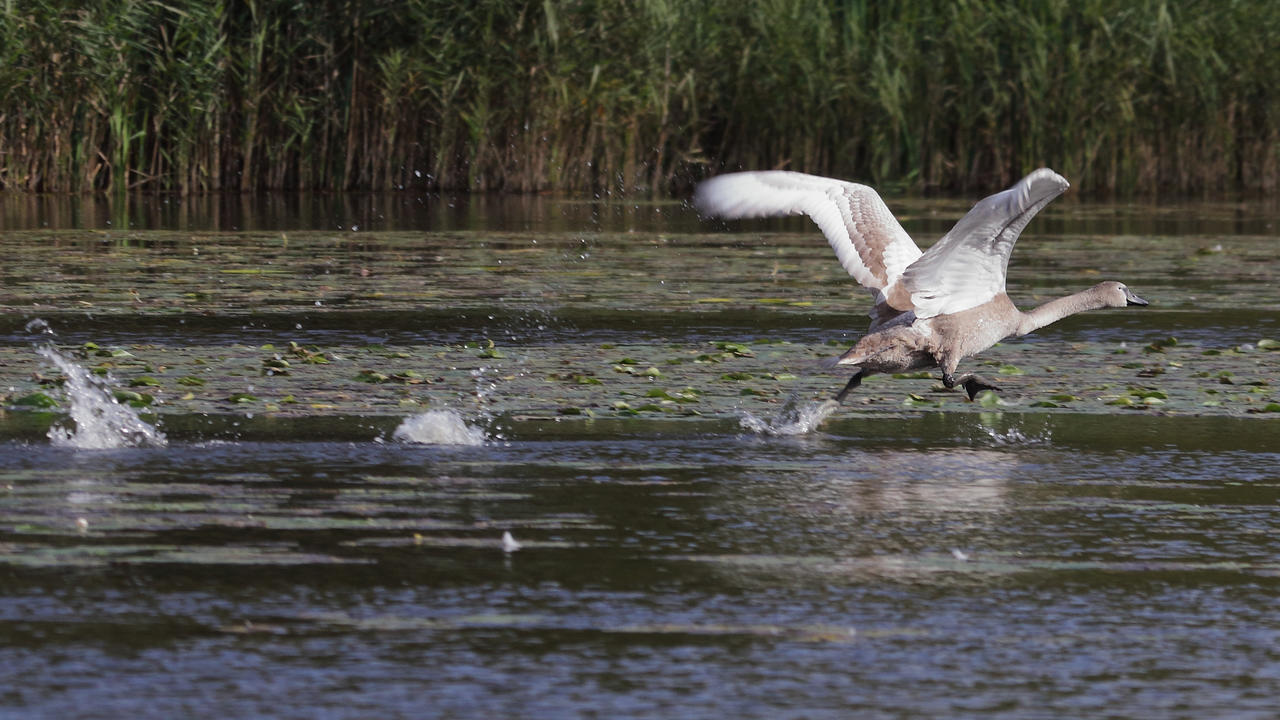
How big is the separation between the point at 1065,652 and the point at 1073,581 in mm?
690

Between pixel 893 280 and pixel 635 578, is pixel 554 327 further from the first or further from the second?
pixel 635 578

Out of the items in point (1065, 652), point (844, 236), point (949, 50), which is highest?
point (949, 50)

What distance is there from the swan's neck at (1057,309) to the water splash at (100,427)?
3.35m

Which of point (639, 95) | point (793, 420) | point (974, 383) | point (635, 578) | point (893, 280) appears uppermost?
point (639, 95)

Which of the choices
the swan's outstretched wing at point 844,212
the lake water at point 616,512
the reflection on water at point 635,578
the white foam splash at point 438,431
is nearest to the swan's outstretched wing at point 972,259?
the swan's outstretched wing at point 844,212

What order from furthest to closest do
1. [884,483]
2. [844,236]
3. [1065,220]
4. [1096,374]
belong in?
[1065,220] < [1096,374] < [844,236] < [884,483]

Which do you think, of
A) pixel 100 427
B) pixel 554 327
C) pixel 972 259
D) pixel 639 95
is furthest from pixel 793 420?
pixel 639 95

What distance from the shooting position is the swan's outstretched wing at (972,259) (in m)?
7.13

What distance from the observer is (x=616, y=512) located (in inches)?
225

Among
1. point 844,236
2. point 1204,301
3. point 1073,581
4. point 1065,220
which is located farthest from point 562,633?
point 1065,220

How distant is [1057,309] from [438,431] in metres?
2.68

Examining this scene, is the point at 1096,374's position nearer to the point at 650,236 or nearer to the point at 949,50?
the point at 650,236

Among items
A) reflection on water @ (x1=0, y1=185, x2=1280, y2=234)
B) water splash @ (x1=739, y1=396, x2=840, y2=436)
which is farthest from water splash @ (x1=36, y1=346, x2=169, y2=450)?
reflection on water @ (x1=0, y1=185, x2=1280, y2=234)

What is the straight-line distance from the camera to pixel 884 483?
247 inches
